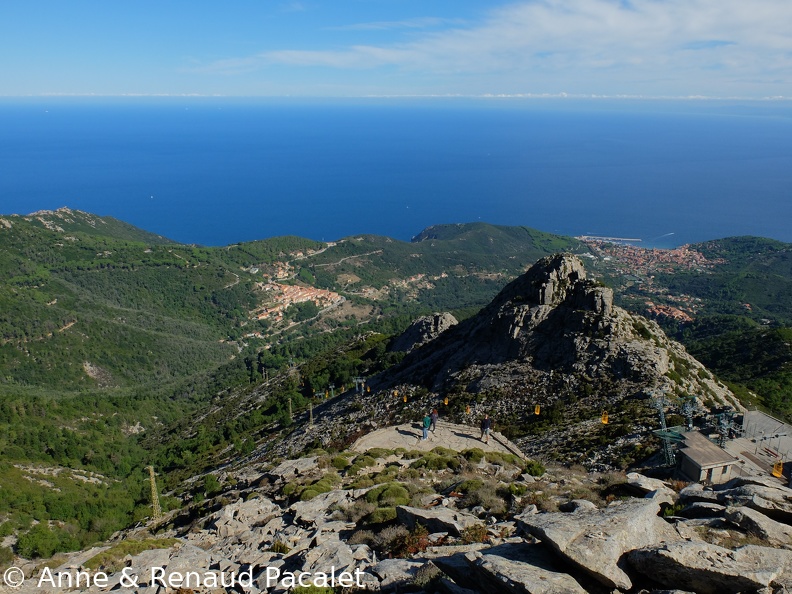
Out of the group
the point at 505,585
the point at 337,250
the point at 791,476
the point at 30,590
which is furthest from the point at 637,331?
the point at 337,250

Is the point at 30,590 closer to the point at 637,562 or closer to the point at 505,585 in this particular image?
the point at 505,585

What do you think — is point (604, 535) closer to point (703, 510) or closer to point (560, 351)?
point (703, 510)

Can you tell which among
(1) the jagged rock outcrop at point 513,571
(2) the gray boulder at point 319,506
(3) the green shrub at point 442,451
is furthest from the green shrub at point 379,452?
(1) the jagged rock outcrop at point 513,571

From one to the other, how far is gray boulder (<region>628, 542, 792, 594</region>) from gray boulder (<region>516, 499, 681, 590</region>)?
51 cm

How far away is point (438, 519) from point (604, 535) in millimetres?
6904

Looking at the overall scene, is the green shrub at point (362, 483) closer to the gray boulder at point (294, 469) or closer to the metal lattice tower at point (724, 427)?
the gray boulder at point (294, 469)

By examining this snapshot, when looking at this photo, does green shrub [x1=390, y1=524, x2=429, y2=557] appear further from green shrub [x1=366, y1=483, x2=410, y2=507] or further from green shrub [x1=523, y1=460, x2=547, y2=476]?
green shrub [x1=523, y1=460, x2=547, y2=476]

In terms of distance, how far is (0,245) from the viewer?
142 metres

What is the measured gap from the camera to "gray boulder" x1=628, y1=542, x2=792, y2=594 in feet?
32.8

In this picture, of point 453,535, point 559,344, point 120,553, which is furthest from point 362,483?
point 559,344

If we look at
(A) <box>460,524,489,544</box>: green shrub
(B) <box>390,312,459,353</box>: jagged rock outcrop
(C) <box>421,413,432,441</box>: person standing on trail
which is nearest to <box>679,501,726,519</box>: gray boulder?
(A) <box>460,524,489,544</box>: green shrub

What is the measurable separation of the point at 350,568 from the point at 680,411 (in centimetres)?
2579

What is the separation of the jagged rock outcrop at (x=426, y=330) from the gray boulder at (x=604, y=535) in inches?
1992

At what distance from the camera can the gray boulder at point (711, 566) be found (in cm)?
1001
